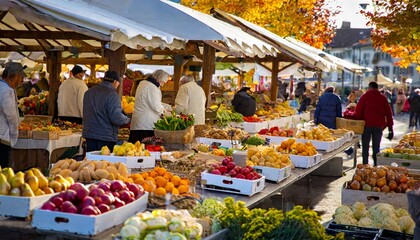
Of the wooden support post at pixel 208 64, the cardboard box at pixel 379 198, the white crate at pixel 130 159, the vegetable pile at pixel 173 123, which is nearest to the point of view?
the white crate at pixel 130 159

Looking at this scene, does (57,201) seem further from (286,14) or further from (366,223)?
(286,14)

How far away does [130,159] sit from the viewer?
27.6ft

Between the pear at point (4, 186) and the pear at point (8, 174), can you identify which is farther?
the pear at point (8, 174)

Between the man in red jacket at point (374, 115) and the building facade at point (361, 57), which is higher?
the building facade at point (361, 57)

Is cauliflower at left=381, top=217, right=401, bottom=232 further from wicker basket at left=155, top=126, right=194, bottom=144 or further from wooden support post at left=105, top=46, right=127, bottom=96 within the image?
wooden support post at left=105, top=46, right=127, bottom=96

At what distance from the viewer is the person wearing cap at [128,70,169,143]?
1131 centimetres

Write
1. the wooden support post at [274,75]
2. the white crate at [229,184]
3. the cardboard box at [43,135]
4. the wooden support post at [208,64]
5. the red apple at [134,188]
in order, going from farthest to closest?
the wooden support post at [274,75], the wooden support post at [208,64], the cardboard box at [43,135], the white crate at [229,184], the red apple at [134,188]

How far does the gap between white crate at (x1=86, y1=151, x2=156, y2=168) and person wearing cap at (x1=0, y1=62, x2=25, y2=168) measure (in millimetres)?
1139

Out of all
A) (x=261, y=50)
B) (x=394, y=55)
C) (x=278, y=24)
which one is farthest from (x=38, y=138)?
(x=278, y=24)

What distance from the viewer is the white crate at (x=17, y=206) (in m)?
5.55

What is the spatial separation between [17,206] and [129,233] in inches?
39.6

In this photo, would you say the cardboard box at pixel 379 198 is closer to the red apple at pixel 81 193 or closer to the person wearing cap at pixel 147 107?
the person wearing cap at pixel 147 107

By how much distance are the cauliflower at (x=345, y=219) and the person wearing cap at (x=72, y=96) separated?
22.8 feet

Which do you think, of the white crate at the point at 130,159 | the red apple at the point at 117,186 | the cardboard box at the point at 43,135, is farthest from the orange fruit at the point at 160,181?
the cardboard box at the point at 43,135
